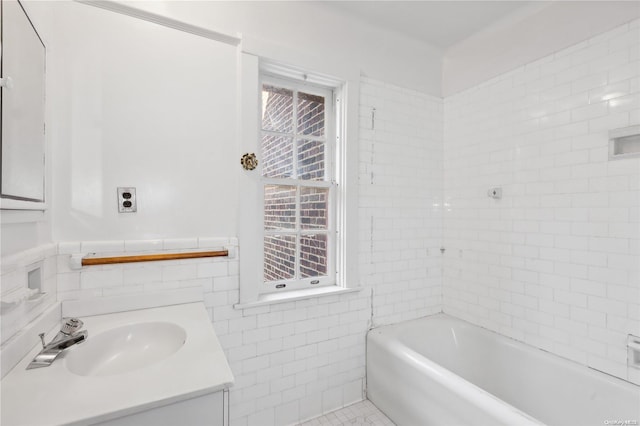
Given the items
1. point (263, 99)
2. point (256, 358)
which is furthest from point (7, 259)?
point (263, 99)

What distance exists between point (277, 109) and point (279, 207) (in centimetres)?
71

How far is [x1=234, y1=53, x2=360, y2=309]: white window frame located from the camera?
1817 millimetres

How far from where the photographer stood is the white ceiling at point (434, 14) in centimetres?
207

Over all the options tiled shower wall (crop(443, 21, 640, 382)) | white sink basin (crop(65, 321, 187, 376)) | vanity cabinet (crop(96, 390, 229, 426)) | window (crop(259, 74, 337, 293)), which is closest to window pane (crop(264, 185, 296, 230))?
window (crop(259, 74, 337, 293))

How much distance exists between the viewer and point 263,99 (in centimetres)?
206

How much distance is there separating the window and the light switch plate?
2.48ft

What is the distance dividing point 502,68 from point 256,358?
9.01 ft

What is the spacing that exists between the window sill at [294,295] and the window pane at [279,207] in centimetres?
46

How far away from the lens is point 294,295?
2020 millimetres

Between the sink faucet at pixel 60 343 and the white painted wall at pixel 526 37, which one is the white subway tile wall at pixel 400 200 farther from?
the sink faucet at pixel 60 343

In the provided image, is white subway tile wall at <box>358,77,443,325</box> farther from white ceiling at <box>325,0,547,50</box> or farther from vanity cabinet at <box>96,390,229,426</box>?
vanity cabinet at <box>96,390,229,426</box>

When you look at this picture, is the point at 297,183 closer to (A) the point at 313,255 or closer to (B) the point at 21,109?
(A) the point at 313,255

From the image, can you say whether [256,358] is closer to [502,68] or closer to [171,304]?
[171,304]

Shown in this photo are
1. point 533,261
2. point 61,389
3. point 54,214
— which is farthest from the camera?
point 533,261
